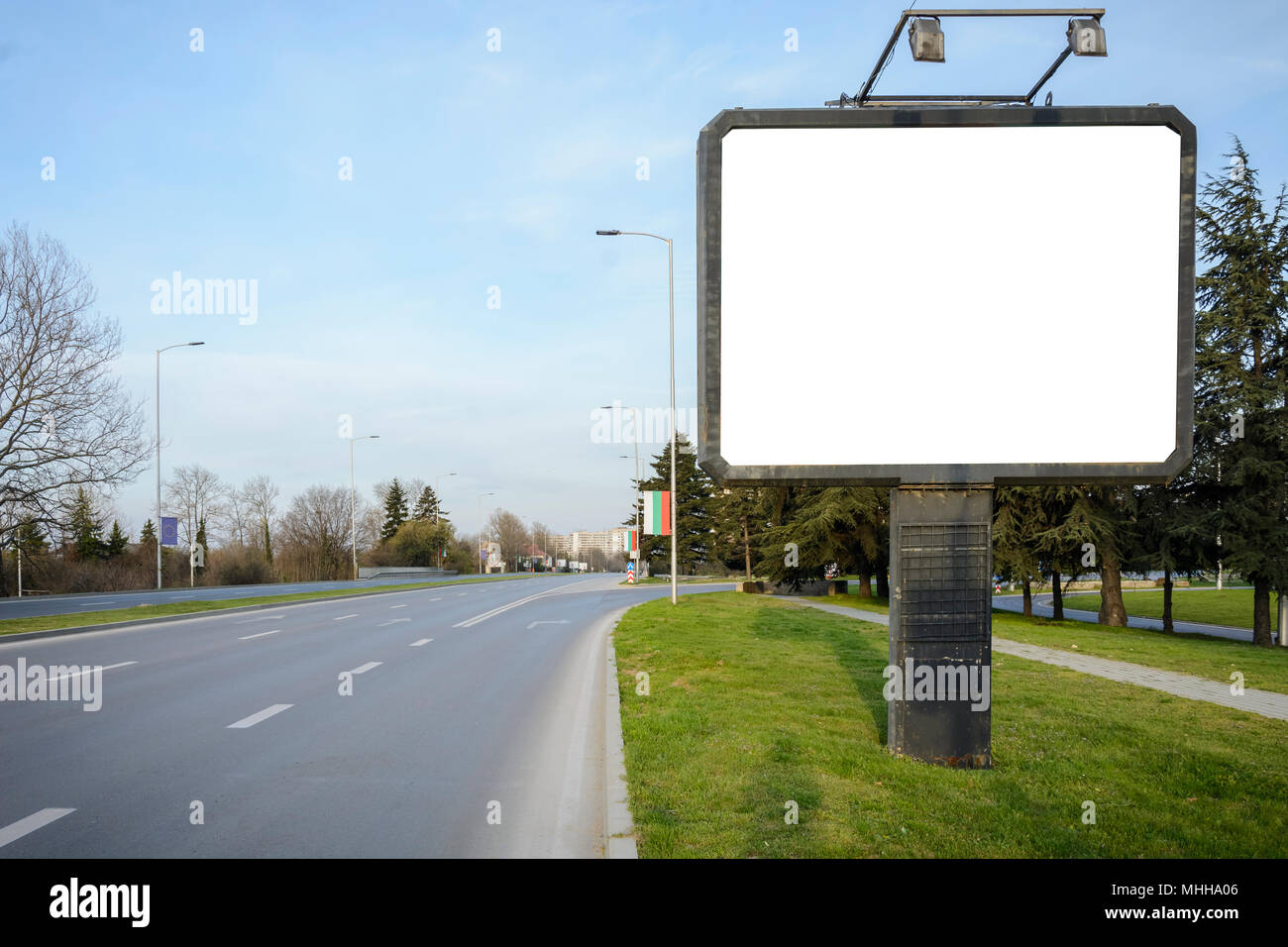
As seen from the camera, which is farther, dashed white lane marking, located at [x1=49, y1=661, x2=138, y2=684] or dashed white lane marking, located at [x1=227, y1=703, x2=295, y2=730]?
dashed white lane marking, located at [x1=49, y1=661, x2=138, y2=684]


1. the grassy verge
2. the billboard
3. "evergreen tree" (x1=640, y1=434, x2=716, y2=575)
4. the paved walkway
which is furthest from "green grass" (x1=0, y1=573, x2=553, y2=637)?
"evergreen tree" (x1=640, y1=434, x2=716, y2=575)

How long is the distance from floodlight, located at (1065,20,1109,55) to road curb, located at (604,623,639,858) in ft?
21.4

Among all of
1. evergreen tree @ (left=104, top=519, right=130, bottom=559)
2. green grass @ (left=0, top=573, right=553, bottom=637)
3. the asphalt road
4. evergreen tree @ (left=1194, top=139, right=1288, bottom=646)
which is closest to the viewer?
the asphalt road

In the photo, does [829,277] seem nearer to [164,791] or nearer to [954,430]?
[954,430]

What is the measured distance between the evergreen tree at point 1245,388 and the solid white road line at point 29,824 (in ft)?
83.6

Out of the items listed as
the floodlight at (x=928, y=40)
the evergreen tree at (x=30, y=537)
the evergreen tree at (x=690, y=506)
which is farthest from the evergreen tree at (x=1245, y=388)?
the evergreen tree at (x=690, y=506)

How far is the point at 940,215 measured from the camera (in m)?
6.30

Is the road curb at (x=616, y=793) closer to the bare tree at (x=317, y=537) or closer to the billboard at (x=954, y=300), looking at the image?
the billboard at (x=954, y=300)

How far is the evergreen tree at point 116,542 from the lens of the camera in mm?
62750

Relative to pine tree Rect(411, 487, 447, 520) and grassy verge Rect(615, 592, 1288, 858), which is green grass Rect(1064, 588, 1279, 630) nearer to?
grassy verge Rect(615, 592, 1288, 858)

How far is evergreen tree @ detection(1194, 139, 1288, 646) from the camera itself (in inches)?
886


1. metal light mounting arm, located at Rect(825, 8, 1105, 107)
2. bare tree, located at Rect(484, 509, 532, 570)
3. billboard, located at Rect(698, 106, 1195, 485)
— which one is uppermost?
metal light mounting arm, located at Rect(825, 8, 1105, 107)
